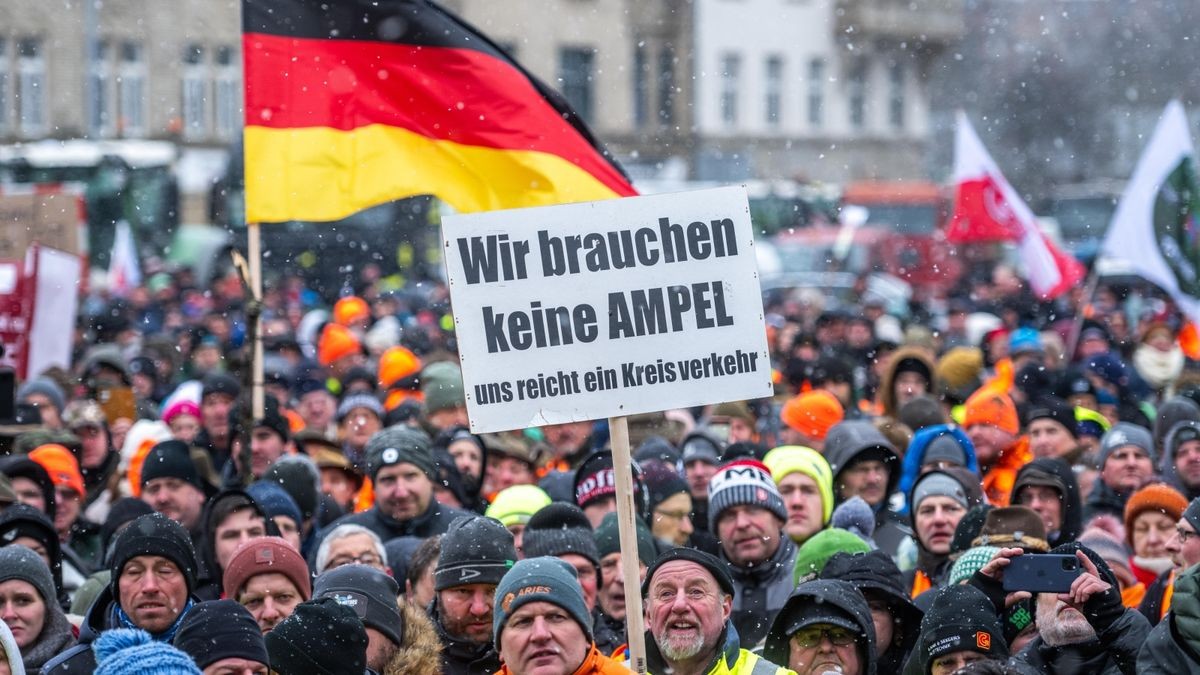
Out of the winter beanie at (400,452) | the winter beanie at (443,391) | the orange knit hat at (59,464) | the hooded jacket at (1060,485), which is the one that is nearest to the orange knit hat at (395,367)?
the winter beanie at (443,391)

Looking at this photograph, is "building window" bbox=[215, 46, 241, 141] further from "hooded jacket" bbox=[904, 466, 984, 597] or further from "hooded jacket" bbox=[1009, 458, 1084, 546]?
"hooded jacket" bbox=[1009, 458, 1084, 546]

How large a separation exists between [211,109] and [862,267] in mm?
18441

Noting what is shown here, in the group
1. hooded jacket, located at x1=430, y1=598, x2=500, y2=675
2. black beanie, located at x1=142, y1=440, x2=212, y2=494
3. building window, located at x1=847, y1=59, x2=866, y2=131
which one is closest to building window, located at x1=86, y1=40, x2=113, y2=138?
building window, located at x1=847, y1=59, x2=866, y2=131

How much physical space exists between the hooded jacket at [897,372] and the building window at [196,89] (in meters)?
36.7

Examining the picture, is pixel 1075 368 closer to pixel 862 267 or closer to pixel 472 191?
pixel 472 191

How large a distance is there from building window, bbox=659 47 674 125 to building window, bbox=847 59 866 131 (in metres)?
6.52

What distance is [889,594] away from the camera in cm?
638

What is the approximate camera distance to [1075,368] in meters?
12.4

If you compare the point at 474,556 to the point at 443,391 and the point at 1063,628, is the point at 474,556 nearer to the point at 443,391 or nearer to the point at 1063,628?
the point at 1063,628

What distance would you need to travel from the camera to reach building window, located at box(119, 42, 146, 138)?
45.5m

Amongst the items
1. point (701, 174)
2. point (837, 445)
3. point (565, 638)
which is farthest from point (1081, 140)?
point (565, 638)

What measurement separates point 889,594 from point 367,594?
66.1 inches

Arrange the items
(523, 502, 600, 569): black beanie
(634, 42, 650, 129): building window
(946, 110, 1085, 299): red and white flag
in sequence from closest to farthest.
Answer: (523, 502, 600, 569): black beanie
(946, 110, 1085, 299): red and white flag
(634, 42, 650, 129): building window

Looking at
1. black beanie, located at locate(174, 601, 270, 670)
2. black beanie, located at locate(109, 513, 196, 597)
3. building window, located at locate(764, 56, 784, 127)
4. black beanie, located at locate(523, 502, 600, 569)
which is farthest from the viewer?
building window, located at locate(764, 56, 784, 127)
